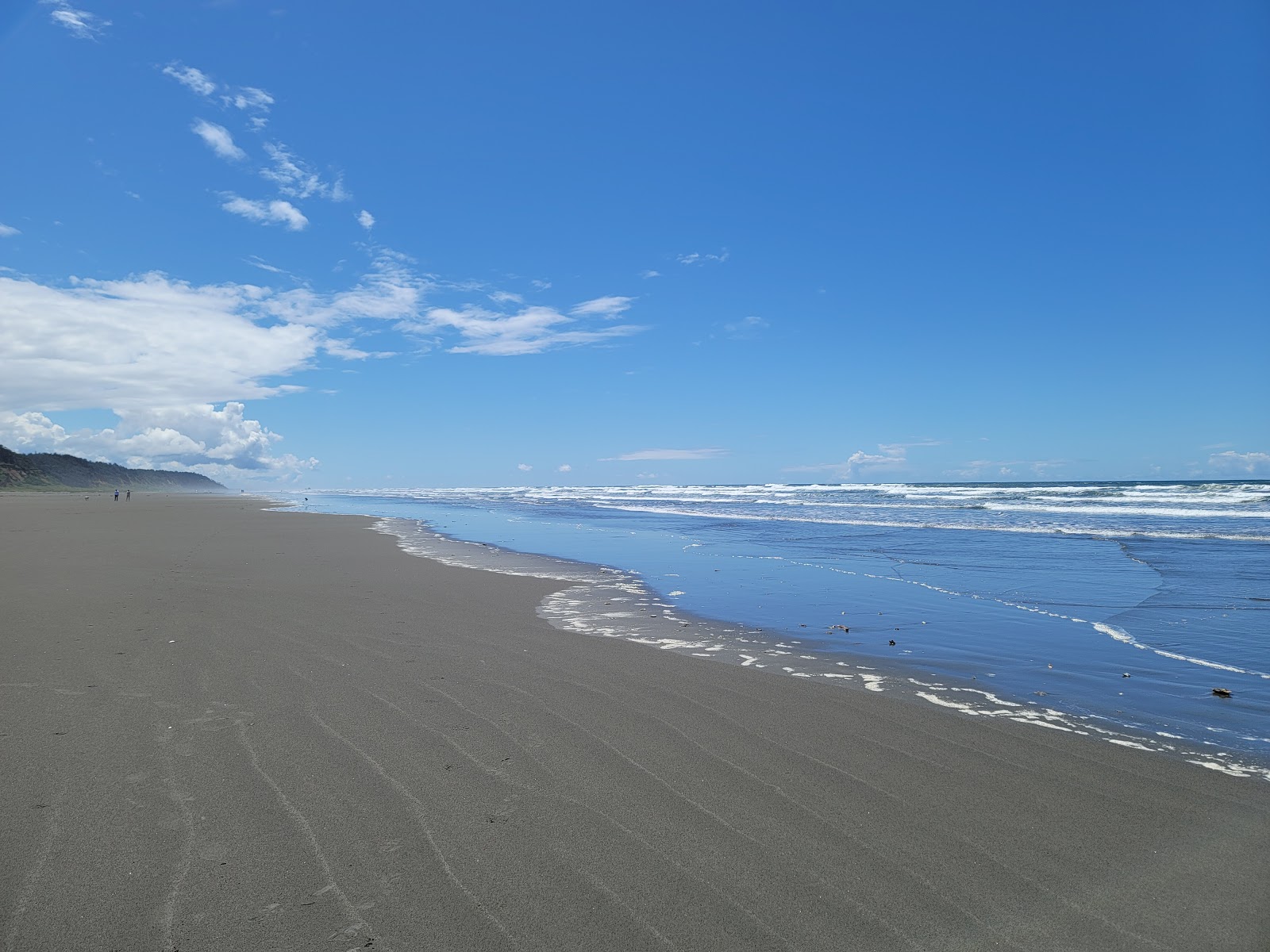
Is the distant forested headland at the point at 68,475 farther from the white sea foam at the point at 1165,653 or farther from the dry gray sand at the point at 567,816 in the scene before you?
the white sea foam at the point at 1165,653

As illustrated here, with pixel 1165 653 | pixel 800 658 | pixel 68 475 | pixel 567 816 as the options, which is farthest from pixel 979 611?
pixel 68 475

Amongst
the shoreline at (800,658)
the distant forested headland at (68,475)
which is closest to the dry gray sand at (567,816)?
the shoreline at (800,658)

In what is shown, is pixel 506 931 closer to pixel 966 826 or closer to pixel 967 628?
pixel 966 826

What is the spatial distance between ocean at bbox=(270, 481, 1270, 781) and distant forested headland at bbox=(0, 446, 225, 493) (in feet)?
282

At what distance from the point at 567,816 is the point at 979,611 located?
838cm

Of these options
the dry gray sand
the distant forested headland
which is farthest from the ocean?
the distant forested headland

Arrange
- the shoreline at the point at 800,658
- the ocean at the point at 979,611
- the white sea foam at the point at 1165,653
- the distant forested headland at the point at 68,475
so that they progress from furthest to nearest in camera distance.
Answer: the distant forested headland at the point at 68,475, the white sea foam at the point at 1165,653, the ocean at the point at 979,611, the shoreline at the point at 800,658

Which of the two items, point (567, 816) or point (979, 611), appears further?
point (979, 611)

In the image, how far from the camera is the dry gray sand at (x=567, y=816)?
286 centimetres

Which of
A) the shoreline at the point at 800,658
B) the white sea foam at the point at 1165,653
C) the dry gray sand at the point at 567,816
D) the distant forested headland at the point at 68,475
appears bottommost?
the dry gray sand at the point at 567,816

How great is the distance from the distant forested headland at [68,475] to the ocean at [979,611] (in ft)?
282

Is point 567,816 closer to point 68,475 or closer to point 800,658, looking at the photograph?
point 800,658

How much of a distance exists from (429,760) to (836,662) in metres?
4.52

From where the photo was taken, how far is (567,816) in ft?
12.2
